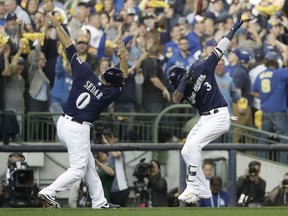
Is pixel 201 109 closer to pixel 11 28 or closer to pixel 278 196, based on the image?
pixel 278 196

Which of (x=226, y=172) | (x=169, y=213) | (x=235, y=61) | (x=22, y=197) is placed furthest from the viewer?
(x=235, y=61)

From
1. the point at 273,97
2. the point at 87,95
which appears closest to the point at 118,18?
the point at 273,97

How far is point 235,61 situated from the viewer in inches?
736

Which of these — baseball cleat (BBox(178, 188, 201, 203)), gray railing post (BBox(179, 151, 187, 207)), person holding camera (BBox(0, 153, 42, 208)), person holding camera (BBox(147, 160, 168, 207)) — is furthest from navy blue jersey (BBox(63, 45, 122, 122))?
gray railing post (BBox(179, 151, 187, 207))

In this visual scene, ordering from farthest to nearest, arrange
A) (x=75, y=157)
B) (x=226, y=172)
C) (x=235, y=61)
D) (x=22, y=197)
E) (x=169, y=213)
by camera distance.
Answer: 1. (x=235, y=61)
2. (x=226, y=172)
3. (x=22, y=197)
4. (x=75, y=157)
5. (x=169, y=213)

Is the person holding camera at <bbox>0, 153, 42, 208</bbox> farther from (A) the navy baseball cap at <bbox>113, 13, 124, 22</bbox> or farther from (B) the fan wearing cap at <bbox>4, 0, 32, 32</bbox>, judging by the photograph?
(A) the navy baseball cap at <bbox>113, 13, 124, 22</bbox>

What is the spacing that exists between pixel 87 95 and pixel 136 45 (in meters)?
5.50

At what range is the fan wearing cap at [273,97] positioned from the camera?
715 inches

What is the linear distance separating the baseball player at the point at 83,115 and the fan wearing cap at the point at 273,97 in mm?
5308

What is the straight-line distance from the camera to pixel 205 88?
1361 centimetres

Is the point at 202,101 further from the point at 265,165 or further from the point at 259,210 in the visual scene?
the point at 265,165

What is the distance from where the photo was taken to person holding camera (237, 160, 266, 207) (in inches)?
619

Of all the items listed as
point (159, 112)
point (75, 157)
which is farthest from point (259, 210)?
point (159, 112)

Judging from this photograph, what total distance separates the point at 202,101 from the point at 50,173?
3.49m
